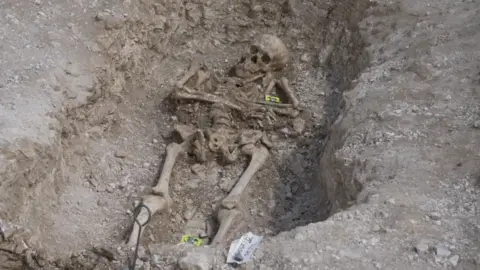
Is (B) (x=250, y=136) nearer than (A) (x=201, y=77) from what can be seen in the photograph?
Yes

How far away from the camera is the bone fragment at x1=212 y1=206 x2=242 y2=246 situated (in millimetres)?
5316

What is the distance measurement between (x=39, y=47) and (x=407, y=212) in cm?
384

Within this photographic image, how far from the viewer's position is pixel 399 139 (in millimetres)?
4934

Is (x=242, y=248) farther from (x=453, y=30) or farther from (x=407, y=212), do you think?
(x=453, y=30)

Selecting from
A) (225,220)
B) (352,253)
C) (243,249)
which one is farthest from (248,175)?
(352,253)

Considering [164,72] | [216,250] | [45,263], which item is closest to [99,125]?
[164,72]

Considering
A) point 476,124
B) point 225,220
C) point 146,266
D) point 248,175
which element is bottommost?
point 225,220

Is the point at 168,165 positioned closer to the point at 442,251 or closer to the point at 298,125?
the point at 298,125

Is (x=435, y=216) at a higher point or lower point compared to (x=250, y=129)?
higher

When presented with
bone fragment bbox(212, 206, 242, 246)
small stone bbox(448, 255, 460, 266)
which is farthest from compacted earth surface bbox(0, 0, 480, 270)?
bone fragment bbox(212, 206, 242, 246)

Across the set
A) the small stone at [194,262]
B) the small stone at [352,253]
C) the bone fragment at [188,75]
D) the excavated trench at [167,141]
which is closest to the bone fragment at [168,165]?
the excavated trench at [167,141]

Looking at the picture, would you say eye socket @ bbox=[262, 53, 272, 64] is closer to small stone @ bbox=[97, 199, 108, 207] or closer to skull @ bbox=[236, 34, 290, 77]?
skull @ bbox=[236, 34, 290, 77]

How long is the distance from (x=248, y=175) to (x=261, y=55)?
5.35 feet

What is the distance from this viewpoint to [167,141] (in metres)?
6.55
